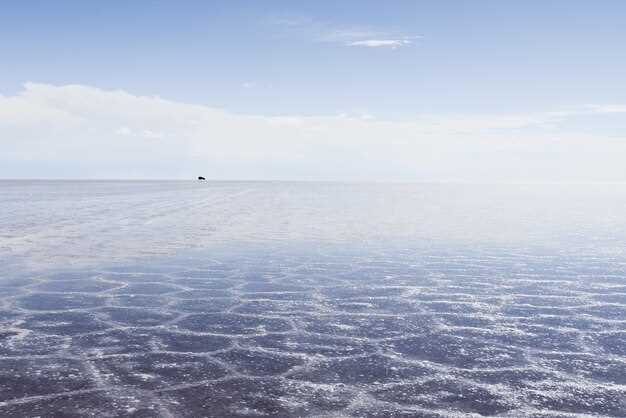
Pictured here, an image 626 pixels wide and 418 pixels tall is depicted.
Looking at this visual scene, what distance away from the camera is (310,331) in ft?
25.7

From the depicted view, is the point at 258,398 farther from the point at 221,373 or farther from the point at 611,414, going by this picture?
the point at 611,414

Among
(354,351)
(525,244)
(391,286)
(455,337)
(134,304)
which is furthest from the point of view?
(525,244)

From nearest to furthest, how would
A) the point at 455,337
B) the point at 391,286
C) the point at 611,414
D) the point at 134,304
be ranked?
the point at 611,414, the point at 455,337, the point at 134,304, the point at 391,286

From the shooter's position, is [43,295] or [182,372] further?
[43,295]

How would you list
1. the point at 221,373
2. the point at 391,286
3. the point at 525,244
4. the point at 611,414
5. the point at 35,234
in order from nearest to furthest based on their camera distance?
the point at 611,414 → the point at 221,373 → the point at 391,286 → the point at 525,244 → the point at 35,234

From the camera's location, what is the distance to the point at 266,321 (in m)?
8.39

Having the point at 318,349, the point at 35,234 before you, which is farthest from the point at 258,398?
the point at 35,234

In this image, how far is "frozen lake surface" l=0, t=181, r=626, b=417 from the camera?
5.45m

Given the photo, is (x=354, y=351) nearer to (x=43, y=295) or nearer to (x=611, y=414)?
(x=611, y=414)

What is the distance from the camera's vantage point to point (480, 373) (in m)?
6.18

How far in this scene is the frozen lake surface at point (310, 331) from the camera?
5.45 meters

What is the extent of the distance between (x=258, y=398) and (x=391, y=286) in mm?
5958

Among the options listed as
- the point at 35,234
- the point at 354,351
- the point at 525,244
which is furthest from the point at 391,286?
the point at 35,234

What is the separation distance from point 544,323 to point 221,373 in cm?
466
